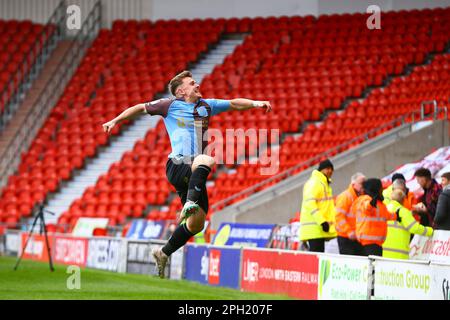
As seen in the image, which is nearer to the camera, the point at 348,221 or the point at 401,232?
the point at 401,232

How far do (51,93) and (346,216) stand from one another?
833 inches

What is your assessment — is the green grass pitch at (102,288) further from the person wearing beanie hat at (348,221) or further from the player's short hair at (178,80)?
the player's short hair at (178,80)

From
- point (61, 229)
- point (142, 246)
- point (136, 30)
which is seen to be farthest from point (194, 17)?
point (142, 246)

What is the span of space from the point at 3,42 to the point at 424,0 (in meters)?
14.4

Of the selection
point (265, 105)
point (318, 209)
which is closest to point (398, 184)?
point (318, 209)

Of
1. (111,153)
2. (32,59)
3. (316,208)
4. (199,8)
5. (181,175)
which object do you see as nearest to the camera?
(181,175)

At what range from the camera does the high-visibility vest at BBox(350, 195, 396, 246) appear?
1318 cm

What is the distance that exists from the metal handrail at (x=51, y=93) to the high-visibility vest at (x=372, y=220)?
1940cm

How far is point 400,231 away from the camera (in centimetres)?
1334

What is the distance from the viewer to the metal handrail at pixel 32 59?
32.8 meters

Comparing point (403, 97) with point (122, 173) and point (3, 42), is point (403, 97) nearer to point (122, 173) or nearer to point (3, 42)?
point (122, 173)

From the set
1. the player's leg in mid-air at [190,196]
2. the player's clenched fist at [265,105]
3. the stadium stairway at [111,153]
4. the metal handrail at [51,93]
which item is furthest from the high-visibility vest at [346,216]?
the metal handrail at [51,93]

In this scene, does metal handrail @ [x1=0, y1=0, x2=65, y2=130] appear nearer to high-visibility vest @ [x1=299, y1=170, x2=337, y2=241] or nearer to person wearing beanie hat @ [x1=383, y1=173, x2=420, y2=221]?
high-visibility vest @ [x1=299, y1=170, x2=337, y2=241]

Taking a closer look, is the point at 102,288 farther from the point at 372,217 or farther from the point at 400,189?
the point at 400,189
